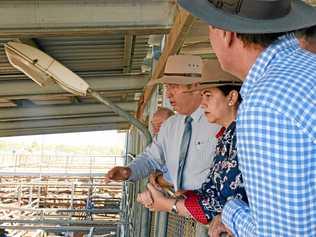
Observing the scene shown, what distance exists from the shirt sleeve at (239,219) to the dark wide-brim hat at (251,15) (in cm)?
43

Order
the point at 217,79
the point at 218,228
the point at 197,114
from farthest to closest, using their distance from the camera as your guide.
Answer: the point at 197,114 → the point at 217,79 → the point at 218,228

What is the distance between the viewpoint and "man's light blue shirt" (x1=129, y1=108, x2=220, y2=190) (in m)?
2.46

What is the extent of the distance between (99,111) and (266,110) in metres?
8.83

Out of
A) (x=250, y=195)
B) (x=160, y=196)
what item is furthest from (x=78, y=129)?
(x=250, y=195)

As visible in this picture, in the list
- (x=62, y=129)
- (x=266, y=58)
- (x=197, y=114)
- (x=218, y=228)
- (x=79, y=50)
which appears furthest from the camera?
(x=62, y=129)

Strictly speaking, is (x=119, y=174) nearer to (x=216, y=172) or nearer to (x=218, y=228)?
(x=216, y=172)

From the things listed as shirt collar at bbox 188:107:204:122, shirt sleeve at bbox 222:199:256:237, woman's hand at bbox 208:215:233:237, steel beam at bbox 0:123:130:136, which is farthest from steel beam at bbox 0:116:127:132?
shirt sleeve at bbox 222:199:256:237

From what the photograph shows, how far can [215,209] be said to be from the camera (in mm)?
1807

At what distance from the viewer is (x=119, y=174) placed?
2791 millimetres

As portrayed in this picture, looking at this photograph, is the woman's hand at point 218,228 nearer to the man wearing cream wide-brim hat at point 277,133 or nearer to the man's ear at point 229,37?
the man wearing cream wide-brim hat at point 277,133

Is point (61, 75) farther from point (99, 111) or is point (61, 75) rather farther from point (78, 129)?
point (78, 129)

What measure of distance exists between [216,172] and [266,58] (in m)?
0.65

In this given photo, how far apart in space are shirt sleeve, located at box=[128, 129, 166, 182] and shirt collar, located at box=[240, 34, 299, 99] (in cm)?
157

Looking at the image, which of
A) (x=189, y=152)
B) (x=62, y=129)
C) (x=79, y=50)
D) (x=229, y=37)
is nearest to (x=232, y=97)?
(x=189, y=152)
